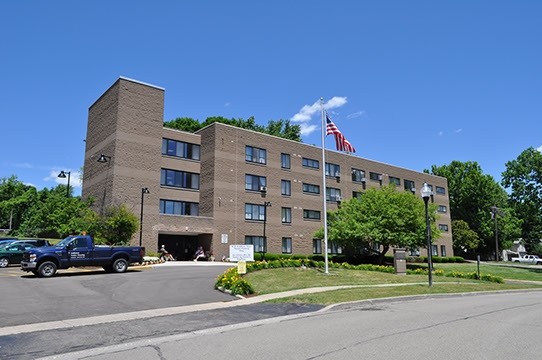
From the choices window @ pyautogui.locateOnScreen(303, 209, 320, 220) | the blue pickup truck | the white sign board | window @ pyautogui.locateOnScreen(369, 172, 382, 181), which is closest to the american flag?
the white sign board

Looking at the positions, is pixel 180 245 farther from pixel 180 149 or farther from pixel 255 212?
pixel 180 149

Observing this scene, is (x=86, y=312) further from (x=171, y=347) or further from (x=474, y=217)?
(x=474, y=217)

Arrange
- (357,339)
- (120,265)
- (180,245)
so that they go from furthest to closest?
(180,245)
(120,265)
(357,339)

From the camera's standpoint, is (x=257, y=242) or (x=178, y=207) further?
(x=257, y=242)

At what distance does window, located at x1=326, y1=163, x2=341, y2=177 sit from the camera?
53531 millimetres

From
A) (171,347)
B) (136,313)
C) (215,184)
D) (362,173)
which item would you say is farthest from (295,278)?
(362,173)

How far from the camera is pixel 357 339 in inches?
351

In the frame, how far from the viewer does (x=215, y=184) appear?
41.9 metres

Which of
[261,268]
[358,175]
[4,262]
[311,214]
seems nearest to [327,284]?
[261,268]

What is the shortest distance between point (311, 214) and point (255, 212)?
319 inches

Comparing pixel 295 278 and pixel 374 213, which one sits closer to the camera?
pixel 295 278

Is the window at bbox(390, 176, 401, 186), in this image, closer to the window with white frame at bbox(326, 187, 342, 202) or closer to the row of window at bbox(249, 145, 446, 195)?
the row of window at bbox(249, 145, 446, 195)

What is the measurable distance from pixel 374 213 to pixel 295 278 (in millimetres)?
22861

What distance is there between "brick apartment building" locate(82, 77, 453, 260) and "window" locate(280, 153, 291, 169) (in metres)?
0.11
